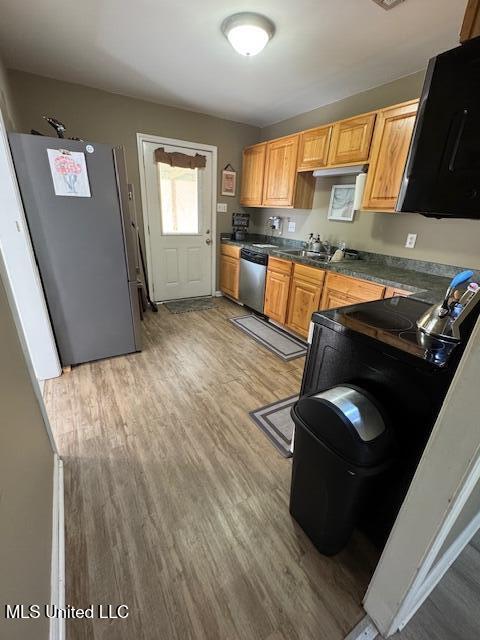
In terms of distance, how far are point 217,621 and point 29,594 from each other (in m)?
0.62

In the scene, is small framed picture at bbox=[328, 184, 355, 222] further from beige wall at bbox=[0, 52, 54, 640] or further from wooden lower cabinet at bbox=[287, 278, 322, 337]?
beige wall at bbox=[0, 52, 54, 640]

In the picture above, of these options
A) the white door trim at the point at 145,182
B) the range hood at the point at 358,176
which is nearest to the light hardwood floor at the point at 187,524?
the range hood at the point at 358,176

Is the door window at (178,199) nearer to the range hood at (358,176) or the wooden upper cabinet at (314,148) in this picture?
the wooden upper cabinet at (314,148)

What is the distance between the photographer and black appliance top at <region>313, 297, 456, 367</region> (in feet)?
3.08

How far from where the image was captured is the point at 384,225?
8.73 ft

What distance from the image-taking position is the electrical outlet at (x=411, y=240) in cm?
245

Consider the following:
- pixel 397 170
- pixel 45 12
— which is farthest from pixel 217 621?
pixel 45 12

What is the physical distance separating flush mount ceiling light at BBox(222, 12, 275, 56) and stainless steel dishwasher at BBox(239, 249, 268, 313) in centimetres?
183

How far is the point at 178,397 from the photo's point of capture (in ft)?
6.89

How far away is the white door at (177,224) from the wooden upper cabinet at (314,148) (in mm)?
1415

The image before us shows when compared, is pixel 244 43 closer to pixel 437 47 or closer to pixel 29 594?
pixel 437 47

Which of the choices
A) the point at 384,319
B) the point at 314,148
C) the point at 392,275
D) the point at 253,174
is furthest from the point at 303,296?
the point at 253,174

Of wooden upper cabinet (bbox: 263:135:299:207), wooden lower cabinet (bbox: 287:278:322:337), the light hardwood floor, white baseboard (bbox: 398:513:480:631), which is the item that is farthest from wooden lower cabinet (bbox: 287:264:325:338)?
white baseboard (bbox: 398:513:480:631)

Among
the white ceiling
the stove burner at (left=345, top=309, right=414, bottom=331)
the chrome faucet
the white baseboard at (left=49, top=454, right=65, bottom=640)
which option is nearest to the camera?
the white baseboard at (left=49, top=454, right=65, bottom=640)
